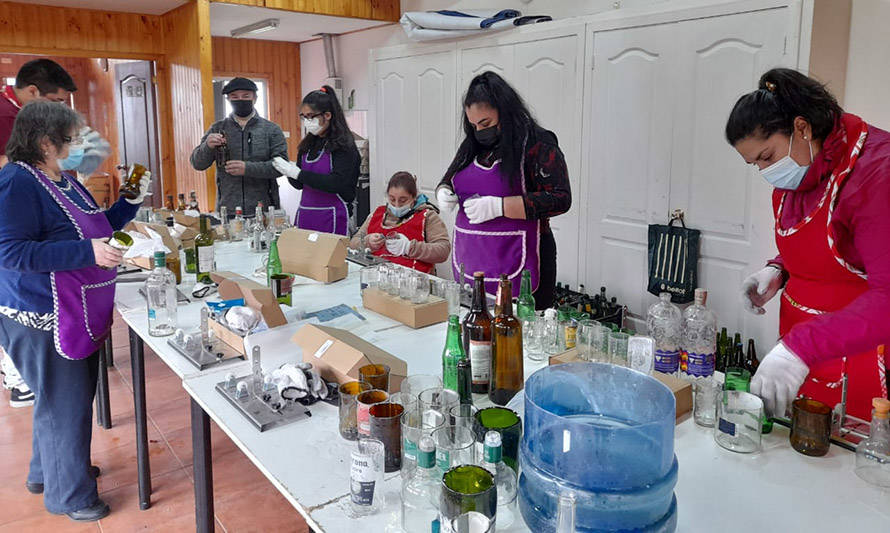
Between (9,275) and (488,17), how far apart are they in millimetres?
3477

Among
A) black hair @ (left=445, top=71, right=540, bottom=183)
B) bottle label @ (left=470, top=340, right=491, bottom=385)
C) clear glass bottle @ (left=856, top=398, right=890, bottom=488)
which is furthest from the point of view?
black hair @ (left=445, top=71, right=540, bottom=183)

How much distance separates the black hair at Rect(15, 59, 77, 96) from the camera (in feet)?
9.61

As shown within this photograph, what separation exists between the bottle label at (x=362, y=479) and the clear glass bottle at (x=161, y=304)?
1270 millimetres

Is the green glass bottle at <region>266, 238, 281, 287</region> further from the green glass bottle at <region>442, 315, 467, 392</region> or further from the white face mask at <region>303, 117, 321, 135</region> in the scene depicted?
the green glass bottle at <region>442, 315, 467, 392</region>

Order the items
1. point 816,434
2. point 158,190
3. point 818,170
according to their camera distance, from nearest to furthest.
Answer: point 816,434
point 818,170
point 158,190

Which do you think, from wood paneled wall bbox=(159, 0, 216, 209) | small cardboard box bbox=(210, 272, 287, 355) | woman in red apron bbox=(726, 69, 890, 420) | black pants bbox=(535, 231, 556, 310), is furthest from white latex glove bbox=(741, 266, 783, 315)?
wood paneled wall bbox=(159, 0, 216, 209)

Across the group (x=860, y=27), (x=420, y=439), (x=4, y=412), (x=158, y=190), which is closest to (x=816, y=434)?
(x=420, y=439)

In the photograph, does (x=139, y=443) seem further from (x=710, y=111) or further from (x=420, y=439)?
(x=710, y=111)

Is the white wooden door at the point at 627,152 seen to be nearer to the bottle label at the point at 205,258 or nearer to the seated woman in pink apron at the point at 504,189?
the seated woman in pink apron at the point at 504,189

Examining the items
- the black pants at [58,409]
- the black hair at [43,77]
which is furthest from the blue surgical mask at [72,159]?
the black hair at [43,77]

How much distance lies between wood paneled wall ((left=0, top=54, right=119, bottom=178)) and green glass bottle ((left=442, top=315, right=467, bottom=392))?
8.56m

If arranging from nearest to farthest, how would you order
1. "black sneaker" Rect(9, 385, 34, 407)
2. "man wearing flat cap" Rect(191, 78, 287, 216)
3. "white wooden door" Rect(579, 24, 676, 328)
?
"black sneaker" Rect(9, 385, 34, 407) < "white wooden door" Rect(579, 24, 676, 328) < "man wearing flat cap" Rect(191, 78, 287, 216)

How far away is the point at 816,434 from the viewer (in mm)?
1323

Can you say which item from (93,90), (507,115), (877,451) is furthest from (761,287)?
(93,90)
